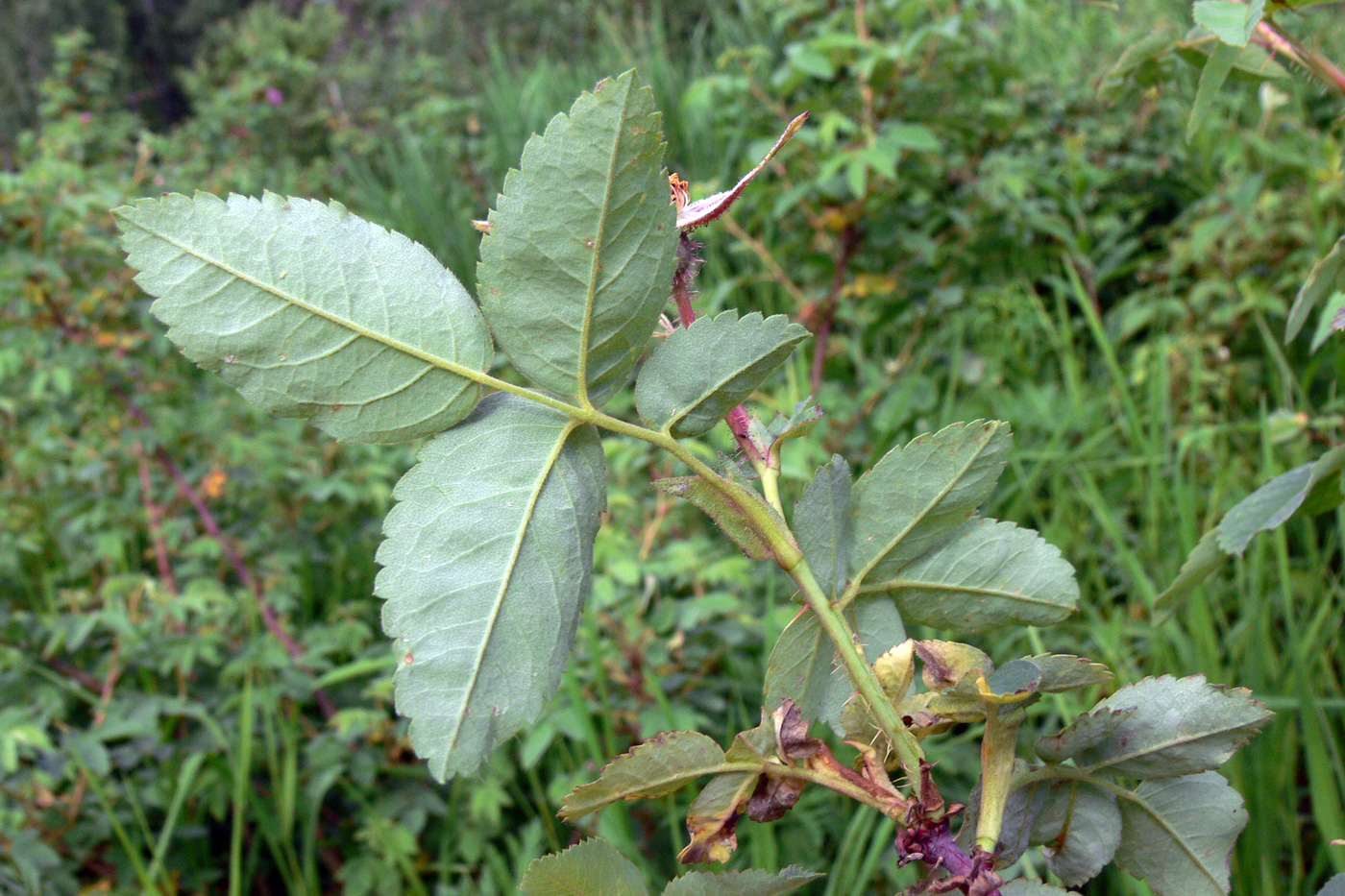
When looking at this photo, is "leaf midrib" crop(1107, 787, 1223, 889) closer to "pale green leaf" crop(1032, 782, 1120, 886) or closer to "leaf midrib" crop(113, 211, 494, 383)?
"pale green leaf" crop(1032, 782, 1120, 886)

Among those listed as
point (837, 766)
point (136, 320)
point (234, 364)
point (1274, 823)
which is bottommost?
point (1274, 823)

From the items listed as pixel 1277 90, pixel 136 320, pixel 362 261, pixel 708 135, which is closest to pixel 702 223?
pixel 362 261

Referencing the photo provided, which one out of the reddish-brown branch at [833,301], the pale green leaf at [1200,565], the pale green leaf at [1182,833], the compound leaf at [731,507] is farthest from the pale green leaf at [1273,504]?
the reddish-brown branch at [833,301]

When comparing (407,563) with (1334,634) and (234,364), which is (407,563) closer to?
(234,364)

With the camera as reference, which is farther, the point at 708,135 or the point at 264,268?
the point at 708,135

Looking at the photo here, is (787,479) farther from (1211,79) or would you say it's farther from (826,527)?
(826,527)

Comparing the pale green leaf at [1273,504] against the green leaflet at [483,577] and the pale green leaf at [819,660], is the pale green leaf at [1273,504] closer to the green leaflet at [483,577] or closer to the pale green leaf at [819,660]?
the pale green leaf at [819,660]
